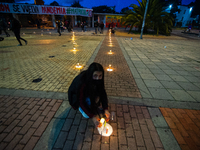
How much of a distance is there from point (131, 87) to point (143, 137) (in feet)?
6.42

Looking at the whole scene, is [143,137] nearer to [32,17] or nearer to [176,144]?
[176,144]

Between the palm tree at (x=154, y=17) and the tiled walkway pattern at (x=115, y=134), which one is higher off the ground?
the palm tree at (x=154, y=17)

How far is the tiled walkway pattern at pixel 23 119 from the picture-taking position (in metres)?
2.17

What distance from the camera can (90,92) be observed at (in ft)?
7.33

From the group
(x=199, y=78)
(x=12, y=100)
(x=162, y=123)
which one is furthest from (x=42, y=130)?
(x=199, y=78)

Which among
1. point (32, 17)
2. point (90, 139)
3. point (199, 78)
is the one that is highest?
point (32, 17)

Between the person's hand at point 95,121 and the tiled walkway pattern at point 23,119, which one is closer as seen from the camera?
the tiled walkway pattern at point 23,119

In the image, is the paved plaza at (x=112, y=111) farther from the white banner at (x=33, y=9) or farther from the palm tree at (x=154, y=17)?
the white banner at (x=33, y=9)

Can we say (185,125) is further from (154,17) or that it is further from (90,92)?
(154,17)

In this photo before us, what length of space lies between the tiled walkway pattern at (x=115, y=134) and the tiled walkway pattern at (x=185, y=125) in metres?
0.47

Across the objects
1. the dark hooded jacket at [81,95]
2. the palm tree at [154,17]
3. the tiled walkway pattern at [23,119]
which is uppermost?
the palm tree at [154,17]

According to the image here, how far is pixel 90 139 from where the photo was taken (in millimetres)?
2252

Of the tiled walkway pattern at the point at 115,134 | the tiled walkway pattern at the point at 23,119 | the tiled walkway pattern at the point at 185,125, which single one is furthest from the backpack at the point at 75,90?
the tiled walkway pattern at the point at 185,125

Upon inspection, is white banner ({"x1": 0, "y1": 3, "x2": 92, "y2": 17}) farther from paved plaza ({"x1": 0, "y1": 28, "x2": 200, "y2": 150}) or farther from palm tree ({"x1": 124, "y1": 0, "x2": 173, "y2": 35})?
paved plaza ({"x1": 0, "y1": 28, "x2": 200, "y2": 150})
